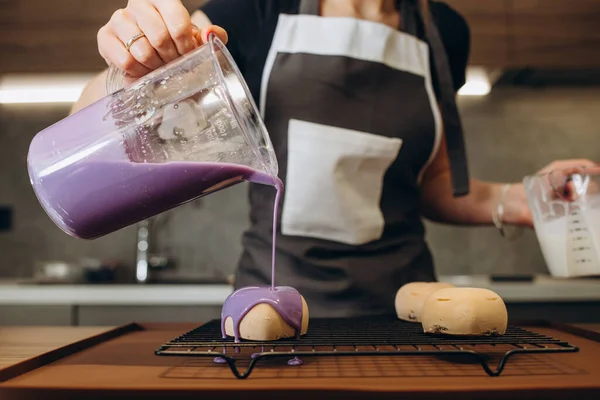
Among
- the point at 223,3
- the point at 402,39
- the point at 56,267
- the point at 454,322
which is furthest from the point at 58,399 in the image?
the point at 56,267

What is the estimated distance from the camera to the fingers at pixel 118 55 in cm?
68

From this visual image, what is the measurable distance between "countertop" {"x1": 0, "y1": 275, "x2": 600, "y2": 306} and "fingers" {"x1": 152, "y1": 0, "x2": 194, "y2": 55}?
1008 mm

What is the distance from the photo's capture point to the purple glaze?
2.00 feet

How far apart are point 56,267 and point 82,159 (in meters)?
1.62

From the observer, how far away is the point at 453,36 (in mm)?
1205

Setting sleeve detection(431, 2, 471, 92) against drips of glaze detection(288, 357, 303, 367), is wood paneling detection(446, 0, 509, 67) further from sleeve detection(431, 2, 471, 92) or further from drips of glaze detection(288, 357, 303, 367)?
drips of glaze detection(288, 357, 303, 367)

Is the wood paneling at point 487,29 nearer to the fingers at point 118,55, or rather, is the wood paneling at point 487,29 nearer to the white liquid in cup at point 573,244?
the white liquid in cup at point 573,244

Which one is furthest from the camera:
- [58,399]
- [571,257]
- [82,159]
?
[571,257]

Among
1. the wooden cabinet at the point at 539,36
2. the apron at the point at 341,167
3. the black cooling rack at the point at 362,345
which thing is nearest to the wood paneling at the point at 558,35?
the wooden cabinet at the point at 539,36

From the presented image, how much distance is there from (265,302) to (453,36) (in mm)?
788

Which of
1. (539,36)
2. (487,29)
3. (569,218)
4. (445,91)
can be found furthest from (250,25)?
(539,36)

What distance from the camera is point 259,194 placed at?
1.02 meters

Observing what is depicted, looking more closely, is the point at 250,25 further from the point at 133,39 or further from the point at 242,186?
the point at 242,186

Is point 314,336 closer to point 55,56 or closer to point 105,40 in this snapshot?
point 105,40
